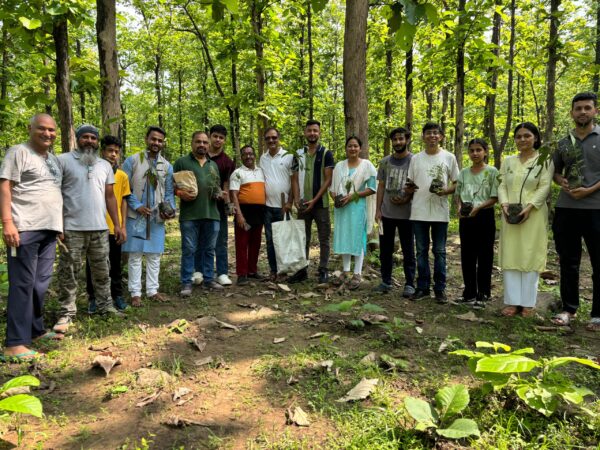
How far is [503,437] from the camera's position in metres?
2.62

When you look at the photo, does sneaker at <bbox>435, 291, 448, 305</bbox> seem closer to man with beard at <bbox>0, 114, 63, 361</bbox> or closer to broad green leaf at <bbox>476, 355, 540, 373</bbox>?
broad green leaf at <bbox>476, 355, 540, 373</bbox>

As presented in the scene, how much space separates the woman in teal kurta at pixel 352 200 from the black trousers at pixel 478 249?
1.44m

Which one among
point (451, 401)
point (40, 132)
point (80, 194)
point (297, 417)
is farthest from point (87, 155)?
point (451, 401)

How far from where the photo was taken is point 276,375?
11.7 feet

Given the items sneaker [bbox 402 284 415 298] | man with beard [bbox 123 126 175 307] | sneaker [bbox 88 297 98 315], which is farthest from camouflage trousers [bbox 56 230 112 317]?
sneaker [bbox 402 284 415 298]

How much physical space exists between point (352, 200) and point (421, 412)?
12.7ft

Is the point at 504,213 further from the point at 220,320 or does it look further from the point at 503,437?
the point at 220,320

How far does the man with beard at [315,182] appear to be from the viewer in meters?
6.36

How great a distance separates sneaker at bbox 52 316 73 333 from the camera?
4508 mm

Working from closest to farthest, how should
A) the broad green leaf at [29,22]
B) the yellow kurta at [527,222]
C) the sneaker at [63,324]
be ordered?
the broad green leaf at [29,22], the sneaker at [63,324], the yellow kurta at [527,222]

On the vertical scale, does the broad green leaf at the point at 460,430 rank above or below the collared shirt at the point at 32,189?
below

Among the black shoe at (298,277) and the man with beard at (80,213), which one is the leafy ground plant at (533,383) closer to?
the black shoe at (298,277)

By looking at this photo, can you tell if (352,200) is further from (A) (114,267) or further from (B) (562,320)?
(A) (114,267)

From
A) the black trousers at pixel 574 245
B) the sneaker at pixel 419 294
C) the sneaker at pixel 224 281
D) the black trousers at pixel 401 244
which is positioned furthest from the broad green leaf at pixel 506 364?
the sneaker at pixel 224 281
